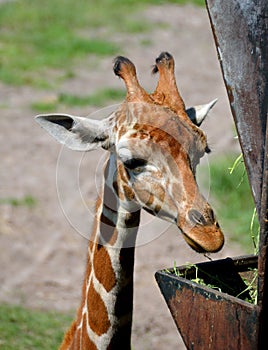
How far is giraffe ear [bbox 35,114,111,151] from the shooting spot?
4.15m

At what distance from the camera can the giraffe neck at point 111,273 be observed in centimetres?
415

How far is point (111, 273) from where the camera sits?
4168 mm

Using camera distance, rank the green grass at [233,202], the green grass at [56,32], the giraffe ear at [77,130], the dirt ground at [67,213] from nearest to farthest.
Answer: the giraffe ear at [77,130] → the dirt ground at [67,213] → the green grass at [233,202] → the green grass at [56,32]

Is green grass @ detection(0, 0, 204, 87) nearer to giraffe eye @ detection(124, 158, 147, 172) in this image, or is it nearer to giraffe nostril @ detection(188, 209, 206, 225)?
giraffe eye @ detection(124, 158, 147, 172)

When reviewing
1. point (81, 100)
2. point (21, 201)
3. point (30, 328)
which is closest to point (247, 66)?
point (30, 328)

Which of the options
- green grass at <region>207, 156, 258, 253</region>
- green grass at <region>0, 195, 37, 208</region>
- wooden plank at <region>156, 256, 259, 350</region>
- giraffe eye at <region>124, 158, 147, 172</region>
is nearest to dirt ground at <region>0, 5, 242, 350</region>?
green grass at <region>0, 195, 37, 208</region>

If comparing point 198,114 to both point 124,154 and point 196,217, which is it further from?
point 196,217

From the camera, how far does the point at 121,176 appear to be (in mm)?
4066

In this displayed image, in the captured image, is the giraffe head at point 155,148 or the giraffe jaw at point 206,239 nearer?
the giraffe jaw at point 206,239

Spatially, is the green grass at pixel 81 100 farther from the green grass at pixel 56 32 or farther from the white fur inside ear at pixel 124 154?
the white fur inside ear at pixel 124 154

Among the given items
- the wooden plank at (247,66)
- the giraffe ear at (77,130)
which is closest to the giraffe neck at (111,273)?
the giraffe ear at (77,130)

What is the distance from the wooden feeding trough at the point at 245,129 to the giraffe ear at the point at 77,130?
4.24 ft

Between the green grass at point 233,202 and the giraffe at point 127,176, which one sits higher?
the green grass at point 233,202

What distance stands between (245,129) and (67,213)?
18.3 feet
